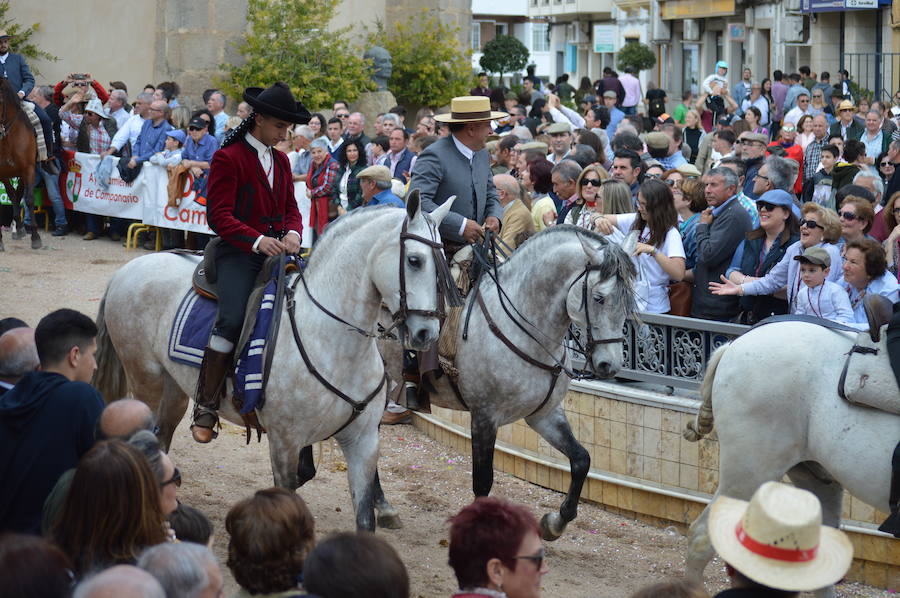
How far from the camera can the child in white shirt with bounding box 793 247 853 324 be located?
7430 mm

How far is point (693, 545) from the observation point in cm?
670

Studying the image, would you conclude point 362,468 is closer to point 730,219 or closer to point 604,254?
point 604,254

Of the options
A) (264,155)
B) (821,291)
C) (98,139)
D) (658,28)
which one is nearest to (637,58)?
(658,28)

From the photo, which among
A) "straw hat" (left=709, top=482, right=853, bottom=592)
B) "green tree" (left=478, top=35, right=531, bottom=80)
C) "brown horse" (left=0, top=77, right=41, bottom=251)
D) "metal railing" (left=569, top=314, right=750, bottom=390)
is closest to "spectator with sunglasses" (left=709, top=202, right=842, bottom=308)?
"metal railing" (left=569, top=314, right=750, bottom=390)

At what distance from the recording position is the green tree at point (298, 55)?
67.7 ft

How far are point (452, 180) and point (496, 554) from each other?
4674 millimetres

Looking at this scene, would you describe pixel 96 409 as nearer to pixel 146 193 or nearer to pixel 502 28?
pixel 146 193

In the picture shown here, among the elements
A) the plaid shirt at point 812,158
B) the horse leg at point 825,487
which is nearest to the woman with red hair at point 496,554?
the horse leg at point 825,487

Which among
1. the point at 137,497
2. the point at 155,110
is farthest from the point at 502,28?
the point at 137,497

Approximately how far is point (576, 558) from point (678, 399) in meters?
1.29

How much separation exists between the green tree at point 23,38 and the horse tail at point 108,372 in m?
16.6

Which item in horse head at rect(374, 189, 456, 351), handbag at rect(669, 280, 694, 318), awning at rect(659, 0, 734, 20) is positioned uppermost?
awning at rect(659, 0, 734, 20)

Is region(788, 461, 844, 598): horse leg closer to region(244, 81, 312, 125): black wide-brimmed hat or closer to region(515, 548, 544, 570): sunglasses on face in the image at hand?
region(515, 548, 544, 570): sunglasses on face

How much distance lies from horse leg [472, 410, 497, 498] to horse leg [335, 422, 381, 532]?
0.93 meters
